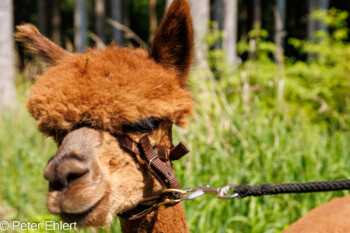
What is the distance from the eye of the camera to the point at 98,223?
1.67 m

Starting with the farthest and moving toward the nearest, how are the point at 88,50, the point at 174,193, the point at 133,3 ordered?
the point at 133,3, the point at 88,50, the point at 174,193

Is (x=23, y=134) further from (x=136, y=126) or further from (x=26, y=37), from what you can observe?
(x=136, y=126)

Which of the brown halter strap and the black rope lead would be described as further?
the brown halter strap

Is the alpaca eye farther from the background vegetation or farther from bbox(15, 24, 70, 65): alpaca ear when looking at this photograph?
the background vegetation

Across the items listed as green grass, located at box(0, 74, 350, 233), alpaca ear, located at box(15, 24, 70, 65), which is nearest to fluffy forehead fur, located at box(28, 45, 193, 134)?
alpaca ear, located at box(15, 24, 70, 65)

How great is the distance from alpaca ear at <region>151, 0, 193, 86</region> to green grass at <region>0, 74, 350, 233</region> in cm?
158

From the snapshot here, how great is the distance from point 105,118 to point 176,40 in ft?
2.04

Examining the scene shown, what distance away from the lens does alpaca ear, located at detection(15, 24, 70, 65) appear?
85.0 inches

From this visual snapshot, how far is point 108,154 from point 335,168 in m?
3.17

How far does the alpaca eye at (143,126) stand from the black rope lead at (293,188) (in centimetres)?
52

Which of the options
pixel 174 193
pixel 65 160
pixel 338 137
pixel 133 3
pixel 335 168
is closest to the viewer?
pixel 65 160

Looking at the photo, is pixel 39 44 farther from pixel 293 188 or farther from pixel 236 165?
pixel 236 165

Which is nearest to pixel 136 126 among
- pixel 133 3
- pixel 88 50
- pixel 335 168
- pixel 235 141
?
pixel 88 50

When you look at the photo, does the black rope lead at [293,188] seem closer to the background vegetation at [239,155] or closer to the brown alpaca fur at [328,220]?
the brown alpaca fur at [328,220]
